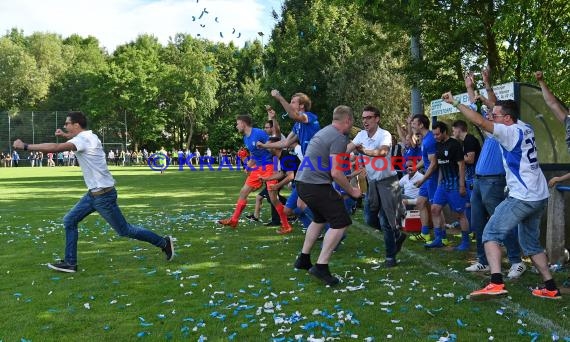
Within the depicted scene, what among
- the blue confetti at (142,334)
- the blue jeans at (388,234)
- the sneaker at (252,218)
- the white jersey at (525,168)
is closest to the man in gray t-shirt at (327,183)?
the blue jeans at (388,234)

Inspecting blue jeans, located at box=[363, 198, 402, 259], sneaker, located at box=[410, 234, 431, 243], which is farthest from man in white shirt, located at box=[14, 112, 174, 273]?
sneaker, located at box=[410, 234, 431, 243]

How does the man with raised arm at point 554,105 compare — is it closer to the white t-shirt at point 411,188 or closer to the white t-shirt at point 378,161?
the white t-shirt at point 378,161

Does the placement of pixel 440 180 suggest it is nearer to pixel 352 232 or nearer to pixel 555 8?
pixel 352 232

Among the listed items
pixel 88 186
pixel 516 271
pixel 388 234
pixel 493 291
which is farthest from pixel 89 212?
pixel 516 271

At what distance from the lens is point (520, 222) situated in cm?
538

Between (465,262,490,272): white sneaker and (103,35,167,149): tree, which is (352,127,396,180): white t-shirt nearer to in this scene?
(465,262,490,272): white sneaker

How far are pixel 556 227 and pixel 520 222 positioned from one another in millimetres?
1955

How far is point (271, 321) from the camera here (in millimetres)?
4801

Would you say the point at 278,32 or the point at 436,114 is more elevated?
the point at 278,32

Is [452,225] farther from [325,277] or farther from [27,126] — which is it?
[27,126]

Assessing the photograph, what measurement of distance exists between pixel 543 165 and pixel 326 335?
478 cm

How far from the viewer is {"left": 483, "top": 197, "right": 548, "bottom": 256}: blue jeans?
532cm

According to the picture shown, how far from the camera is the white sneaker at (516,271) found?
632cm

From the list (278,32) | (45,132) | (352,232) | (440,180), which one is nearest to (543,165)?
(440,180)
